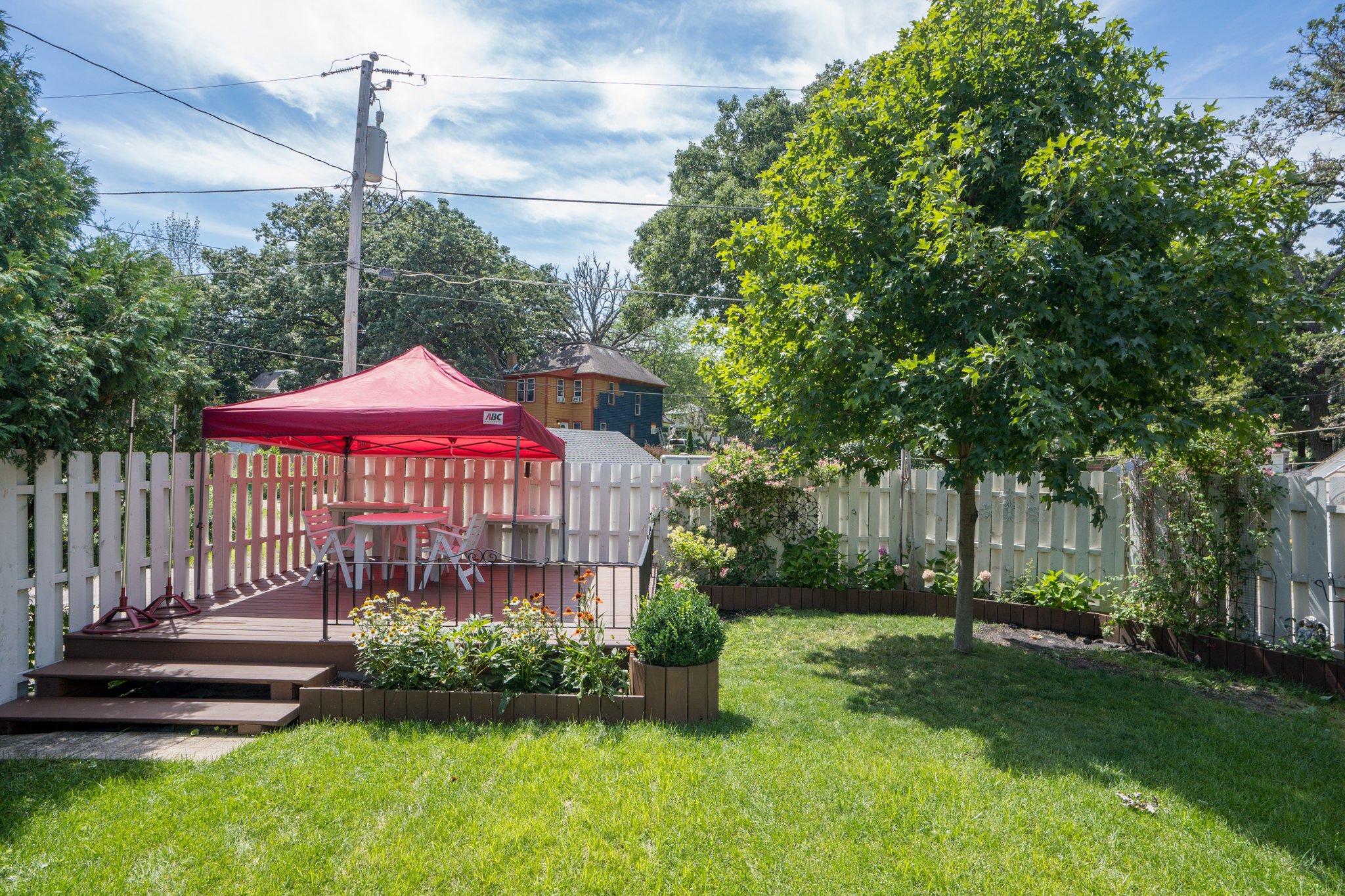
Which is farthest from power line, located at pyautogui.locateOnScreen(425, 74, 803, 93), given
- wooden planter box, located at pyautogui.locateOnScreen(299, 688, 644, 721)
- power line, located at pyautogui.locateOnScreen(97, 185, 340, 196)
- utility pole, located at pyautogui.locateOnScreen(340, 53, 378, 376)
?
wooden planter box, located at pyautogui.locateOnScreen(299, 688, 644, 721)

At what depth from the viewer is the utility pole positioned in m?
11.6

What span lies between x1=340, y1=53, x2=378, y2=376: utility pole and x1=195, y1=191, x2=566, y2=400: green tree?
15.8 meters

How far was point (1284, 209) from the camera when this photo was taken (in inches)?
190

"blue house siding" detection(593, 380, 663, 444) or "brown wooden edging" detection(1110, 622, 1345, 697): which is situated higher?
"blue house siding" detection(593, 380, 663, 444)

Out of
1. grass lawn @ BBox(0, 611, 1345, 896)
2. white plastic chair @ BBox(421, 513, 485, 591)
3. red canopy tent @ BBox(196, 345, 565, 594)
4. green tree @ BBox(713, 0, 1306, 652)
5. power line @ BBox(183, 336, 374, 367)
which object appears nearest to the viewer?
grass lawn @ BBox(0, 611, 1345, 896)

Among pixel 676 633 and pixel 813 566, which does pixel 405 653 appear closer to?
pixel 676 633

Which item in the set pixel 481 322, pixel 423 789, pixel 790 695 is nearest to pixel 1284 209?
pixel 790 695

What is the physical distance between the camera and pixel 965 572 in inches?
249

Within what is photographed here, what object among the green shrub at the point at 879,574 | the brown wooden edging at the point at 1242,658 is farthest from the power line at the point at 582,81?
the brown wooden edging at the point at 1242,658

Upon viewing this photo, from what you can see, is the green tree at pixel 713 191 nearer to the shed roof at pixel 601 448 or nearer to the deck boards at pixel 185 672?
the shed roof at pixel 601 448

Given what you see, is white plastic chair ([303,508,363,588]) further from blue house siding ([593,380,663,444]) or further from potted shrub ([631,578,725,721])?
blue house siding ([593,380,663,444])

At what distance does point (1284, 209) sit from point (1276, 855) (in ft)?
13.6

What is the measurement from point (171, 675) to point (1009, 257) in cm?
614

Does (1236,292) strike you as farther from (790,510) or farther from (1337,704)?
(790,510)
